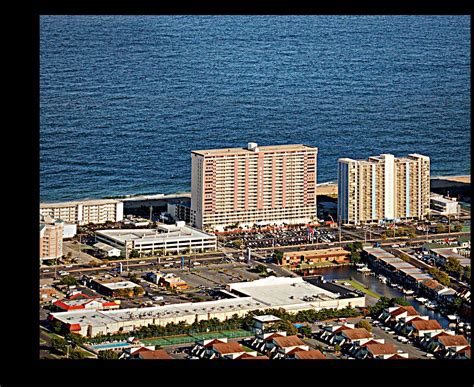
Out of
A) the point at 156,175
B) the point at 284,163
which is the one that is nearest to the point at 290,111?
the point at 156,175

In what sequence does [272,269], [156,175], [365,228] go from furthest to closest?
[156,175], [365,228], [272,269]

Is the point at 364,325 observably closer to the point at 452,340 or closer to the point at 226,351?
the point at 452,340

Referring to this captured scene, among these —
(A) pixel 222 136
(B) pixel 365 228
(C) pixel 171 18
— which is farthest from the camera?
(C) pixel 171 18

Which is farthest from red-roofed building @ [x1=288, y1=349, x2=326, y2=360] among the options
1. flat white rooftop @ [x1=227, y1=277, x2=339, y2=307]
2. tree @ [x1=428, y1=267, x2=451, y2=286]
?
tree @ [x1=428, y1=267, x2=451, y2=286]

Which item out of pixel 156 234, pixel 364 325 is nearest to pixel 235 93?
pixel 156 234

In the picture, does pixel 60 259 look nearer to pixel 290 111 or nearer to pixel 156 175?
pixel 156 175

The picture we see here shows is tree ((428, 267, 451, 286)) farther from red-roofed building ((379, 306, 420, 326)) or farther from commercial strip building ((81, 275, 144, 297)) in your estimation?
commercial strip building ((81, 275, 144, 297))

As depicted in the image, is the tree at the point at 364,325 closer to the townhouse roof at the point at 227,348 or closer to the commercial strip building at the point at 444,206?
the townhouse roof at the point at 227,348
